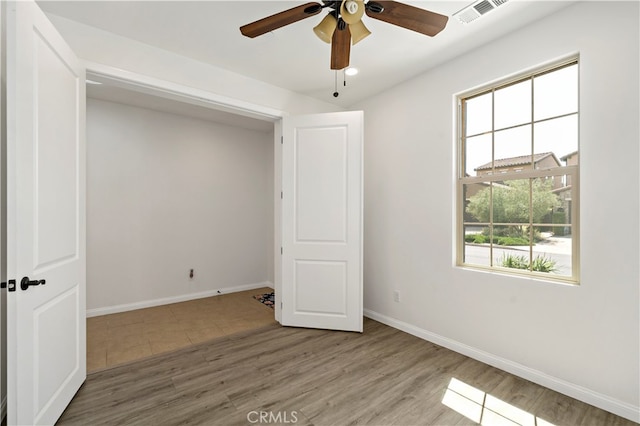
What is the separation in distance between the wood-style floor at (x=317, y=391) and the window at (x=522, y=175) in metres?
0.91

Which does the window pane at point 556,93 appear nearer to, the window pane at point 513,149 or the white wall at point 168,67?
Answer: the window pane at point 513,149

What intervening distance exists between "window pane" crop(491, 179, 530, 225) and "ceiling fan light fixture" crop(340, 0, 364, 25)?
1825 millimetres

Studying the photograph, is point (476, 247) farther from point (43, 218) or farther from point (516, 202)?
point (43, 218)

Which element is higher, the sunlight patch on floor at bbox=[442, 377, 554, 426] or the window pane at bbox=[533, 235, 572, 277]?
the window pane at bbox=[533, 235, 572, 277]

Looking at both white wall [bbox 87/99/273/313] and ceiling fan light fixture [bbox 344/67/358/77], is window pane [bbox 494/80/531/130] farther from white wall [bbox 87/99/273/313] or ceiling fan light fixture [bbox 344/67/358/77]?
white wall [bbox 87/99/273/313]

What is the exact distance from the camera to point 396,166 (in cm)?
332

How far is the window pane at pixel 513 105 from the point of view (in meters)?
2.41

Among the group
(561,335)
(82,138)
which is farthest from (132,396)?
(561,335)

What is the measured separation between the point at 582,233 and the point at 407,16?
6.04 feet

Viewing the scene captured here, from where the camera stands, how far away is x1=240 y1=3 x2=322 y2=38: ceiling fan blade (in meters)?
1.61

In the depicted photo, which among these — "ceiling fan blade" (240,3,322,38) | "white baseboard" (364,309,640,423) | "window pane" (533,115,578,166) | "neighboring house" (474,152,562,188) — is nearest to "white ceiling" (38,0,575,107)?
"ceiling fan blade" (240,3,322,38)

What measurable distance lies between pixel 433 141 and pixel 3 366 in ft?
12.0

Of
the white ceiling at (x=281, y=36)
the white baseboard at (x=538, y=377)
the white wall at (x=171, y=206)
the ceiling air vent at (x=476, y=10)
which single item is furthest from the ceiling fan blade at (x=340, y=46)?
the white wall at (x=171, y=206)

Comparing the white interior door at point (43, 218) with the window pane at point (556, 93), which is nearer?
the white interior door at point (43, 218)
